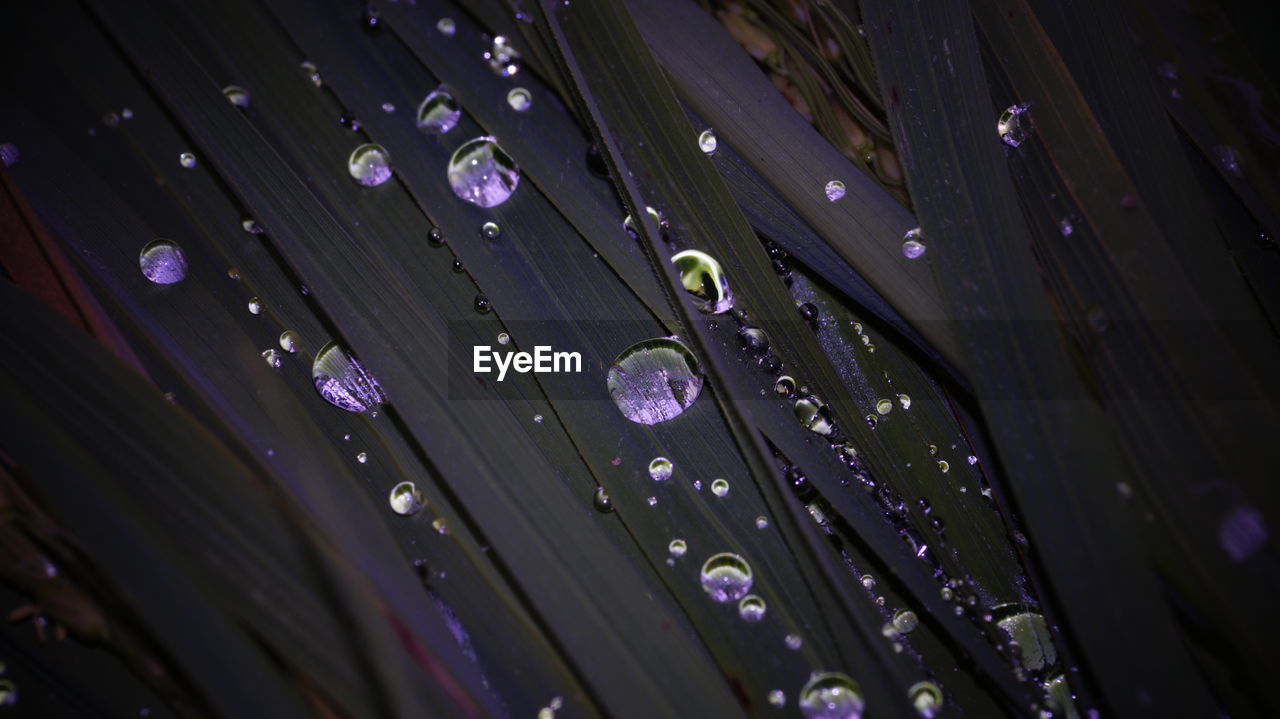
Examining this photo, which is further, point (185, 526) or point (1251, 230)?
point (1251, 230)

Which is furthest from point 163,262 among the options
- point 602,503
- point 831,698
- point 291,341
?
point 831,698

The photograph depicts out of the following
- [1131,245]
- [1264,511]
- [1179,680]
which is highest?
[1131,245]

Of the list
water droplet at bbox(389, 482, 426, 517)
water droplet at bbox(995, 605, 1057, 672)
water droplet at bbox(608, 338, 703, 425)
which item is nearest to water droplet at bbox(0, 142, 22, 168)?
water droplet at bbox(389, 482, 426, 517)

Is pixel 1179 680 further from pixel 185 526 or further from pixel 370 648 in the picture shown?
pixel 185 526

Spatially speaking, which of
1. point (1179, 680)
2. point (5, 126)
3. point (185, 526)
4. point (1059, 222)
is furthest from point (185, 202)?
point (1179, 680)

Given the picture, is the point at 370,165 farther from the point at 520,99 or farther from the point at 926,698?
the point at 926,698
